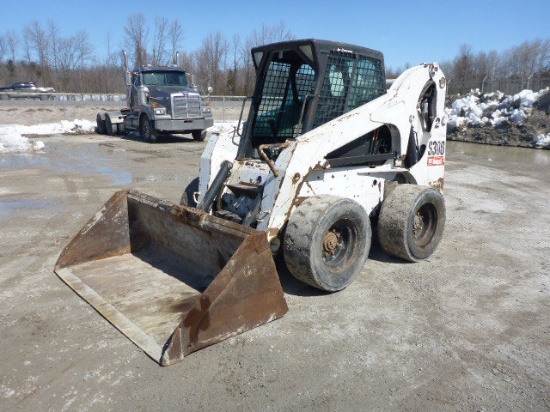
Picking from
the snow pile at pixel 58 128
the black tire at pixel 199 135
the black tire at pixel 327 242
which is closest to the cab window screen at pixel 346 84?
→ the black tire at pixel 327 242

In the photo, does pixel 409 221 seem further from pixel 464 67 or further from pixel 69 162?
pixel 464 67

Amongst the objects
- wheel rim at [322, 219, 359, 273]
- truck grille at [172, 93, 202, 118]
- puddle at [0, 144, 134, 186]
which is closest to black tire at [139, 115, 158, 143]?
truck grille at [172, 93, 202, 118]

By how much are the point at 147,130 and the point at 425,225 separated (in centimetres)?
1342

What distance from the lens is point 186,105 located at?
53.6 feet

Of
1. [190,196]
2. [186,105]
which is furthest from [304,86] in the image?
[186,105]

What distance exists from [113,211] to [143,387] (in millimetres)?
2557

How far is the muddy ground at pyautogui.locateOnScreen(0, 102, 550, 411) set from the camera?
2.98 m

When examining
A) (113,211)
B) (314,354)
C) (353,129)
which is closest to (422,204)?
(353,129)

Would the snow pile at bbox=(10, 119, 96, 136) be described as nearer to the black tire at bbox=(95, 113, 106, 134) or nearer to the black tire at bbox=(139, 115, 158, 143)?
the black tire at bbox=(95, 113, 106, 134)

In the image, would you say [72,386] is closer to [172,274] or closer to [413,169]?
[172,274]

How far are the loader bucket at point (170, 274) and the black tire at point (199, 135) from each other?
12.4 meters

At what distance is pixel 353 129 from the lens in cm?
466

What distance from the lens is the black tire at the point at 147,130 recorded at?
1666cm

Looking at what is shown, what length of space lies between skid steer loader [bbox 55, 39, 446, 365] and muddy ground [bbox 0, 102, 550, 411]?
20 centimetres
